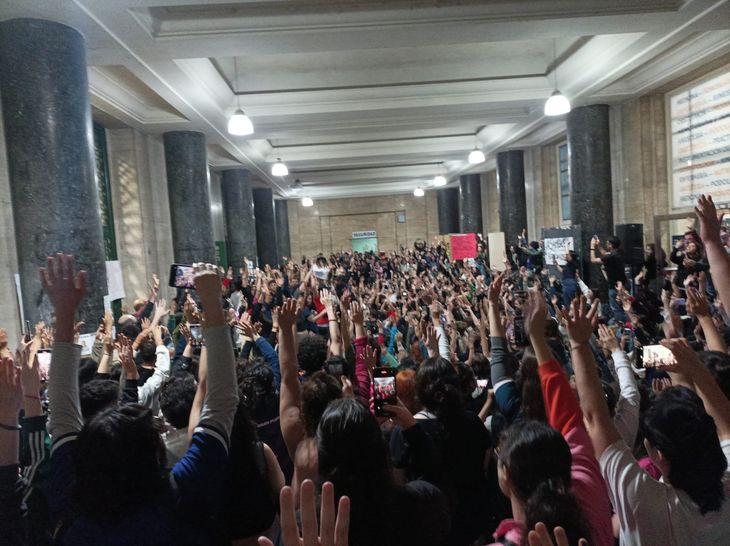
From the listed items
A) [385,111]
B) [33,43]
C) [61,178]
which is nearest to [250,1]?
[33,43]

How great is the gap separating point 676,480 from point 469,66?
291 inches

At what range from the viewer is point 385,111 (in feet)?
27.8

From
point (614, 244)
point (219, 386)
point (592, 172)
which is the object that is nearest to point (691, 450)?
point (219, 386)

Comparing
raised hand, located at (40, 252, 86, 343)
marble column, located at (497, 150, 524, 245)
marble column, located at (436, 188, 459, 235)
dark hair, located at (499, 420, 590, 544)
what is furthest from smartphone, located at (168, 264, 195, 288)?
marble column, located at (436, 188, 459, 235)

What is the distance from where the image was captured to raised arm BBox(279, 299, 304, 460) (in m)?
2.21

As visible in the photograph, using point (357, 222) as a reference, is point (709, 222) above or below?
below

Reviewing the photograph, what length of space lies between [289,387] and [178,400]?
509 millimetres

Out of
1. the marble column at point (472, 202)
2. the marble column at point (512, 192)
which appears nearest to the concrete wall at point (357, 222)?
the marble column at point (472, 202)

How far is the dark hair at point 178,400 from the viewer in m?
2.31

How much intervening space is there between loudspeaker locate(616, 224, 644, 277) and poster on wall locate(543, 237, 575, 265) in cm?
79

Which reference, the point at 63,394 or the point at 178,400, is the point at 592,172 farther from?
the point at 63,394

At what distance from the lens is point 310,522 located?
955 millimetres

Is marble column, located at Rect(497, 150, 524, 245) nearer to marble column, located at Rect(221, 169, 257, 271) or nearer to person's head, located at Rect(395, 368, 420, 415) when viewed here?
marble column, located at Rect(221, 169, 257, 271)

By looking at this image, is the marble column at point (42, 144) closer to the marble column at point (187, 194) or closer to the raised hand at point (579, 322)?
the marble column at point (187, 194)
